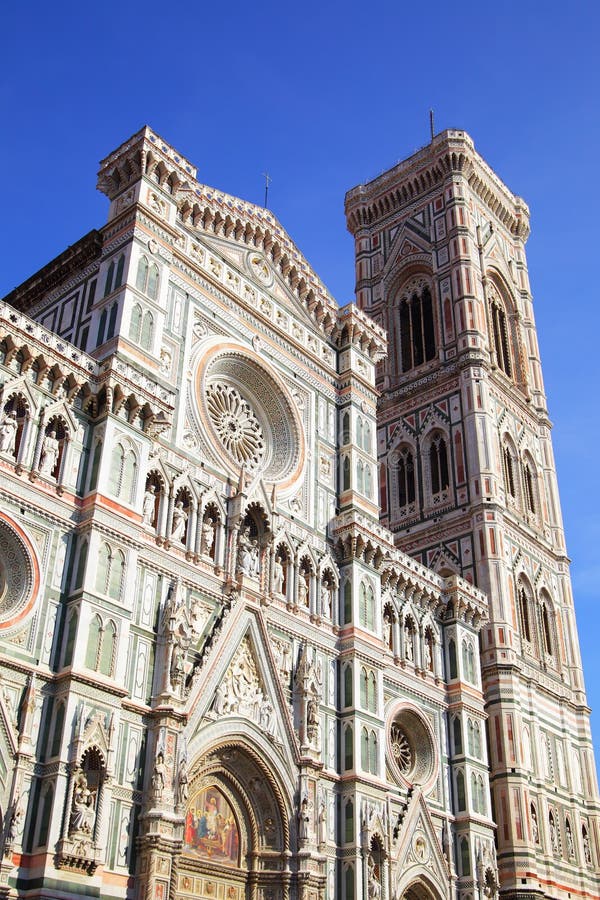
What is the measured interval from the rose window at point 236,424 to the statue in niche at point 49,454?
5.57 metres

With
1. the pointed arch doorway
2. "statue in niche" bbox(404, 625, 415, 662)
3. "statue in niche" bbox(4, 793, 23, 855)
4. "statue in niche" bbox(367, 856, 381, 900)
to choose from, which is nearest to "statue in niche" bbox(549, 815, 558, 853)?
the pointed arch doorway

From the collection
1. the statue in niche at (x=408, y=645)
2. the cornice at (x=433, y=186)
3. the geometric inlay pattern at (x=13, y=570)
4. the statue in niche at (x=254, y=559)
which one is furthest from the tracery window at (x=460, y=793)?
the cornice at (x=433, y=186)

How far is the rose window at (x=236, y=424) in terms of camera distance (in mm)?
26047

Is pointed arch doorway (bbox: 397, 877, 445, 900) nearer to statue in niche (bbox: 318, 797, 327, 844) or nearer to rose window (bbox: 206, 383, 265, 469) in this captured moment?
statue in niche (bbox: 318, 797, 327, 844)

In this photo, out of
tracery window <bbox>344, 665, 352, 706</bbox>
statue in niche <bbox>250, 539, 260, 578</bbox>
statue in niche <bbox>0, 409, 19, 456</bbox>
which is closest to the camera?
statue in niche <bbox>0, 409, 19, 456</bbox>

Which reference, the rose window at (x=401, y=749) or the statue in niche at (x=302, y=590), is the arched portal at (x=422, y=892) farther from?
the statue in niche at (x=302, y=590)

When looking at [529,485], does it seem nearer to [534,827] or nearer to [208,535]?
[534,827]

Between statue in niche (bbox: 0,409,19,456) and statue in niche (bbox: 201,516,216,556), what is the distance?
17.0 ft

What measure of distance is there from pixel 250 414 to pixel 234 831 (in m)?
10.7

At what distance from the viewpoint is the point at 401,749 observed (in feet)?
90.5

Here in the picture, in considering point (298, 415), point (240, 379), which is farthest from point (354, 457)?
point (240, 379)

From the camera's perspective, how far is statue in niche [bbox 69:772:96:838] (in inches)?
681

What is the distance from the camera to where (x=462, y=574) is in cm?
3506

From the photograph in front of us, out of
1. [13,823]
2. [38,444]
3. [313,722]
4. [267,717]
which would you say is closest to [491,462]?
[313,722]
